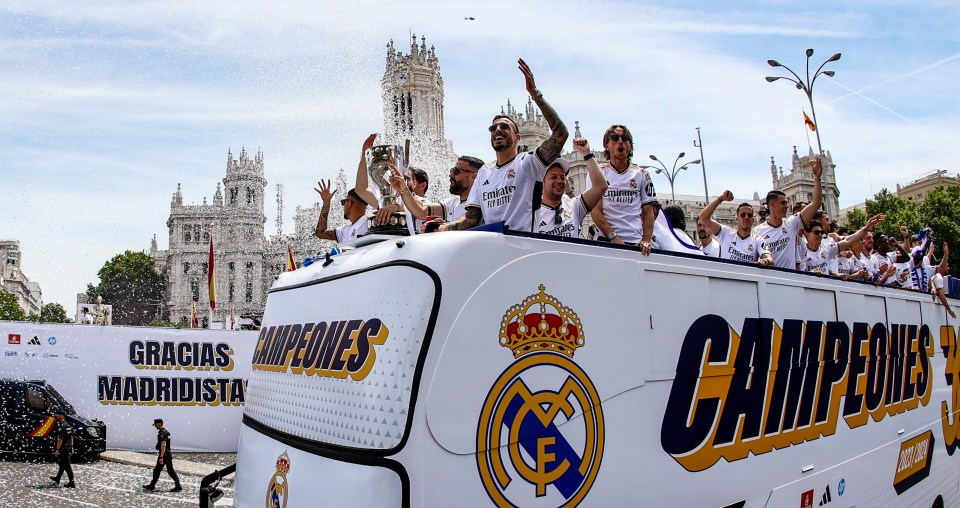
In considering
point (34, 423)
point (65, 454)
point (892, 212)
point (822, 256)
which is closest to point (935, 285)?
point (822, 256)

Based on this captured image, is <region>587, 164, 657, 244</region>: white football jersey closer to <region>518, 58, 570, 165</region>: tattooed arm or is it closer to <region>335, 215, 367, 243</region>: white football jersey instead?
<region>518, 58, 570, 165</region>: tattooed arm

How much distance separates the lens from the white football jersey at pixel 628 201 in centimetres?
560

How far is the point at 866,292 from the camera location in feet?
22.3

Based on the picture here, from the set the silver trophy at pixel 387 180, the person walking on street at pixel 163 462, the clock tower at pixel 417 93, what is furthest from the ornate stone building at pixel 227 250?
the silver trophy at pixel 387 180

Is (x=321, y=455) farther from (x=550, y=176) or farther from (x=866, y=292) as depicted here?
(x=866, y=292)

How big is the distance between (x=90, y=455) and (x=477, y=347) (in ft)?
46.5

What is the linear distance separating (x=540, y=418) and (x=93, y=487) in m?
11.6

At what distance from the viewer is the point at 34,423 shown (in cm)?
1420

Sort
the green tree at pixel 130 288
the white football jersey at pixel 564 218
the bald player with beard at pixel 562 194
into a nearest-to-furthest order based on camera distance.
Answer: the bald player with beard at pixel 562 194 → the white football jersey at pixel 564 218 → the green tree at pixel 130 288

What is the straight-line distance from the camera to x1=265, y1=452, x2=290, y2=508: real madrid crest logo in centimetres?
355

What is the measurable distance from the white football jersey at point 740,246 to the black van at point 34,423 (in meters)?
13.2

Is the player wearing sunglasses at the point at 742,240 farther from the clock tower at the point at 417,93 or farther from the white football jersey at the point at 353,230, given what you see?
the clock tower at the point at 417,93

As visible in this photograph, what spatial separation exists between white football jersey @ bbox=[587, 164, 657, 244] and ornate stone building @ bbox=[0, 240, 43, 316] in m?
151

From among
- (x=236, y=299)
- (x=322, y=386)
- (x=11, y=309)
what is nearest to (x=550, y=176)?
(x=322, y=386)
